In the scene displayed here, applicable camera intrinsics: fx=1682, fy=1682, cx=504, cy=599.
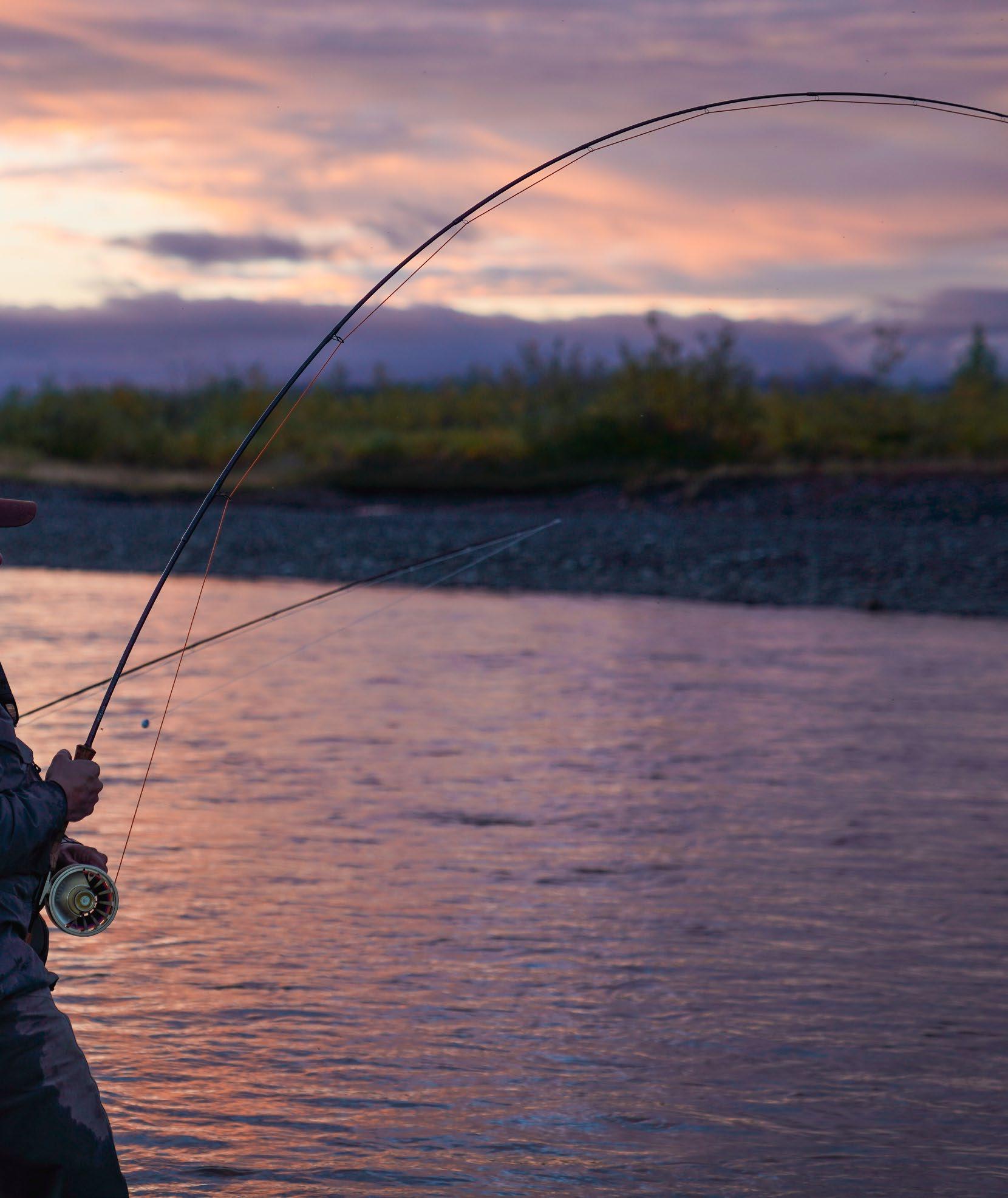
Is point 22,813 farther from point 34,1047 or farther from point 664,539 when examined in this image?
point 664,539

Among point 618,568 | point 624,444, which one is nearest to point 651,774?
point 618,568

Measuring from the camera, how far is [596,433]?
28109mm

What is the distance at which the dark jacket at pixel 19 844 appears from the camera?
2.25 m

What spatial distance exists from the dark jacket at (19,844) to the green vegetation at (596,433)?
22.8m

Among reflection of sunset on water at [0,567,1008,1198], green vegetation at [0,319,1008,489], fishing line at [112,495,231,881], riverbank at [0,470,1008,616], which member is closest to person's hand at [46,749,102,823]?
fishing line at [112,495,231,881]

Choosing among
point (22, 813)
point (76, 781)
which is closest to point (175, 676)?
point (76, 781)

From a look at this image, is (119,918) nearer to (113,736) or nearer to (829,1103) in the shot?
(829,1103)

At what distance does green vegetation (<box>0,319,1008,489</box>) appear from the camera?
87.6 ft

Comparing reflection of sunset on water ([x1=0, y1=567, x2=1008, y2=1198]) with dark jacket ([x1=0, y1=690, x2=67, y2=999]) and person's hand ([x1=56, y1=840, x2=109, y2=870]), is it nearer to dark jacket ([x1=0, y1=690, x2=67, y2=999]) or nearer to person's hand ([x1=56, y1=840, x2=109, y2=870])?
person's hand ([x1=56, y1=840, x2=109, y2=870])

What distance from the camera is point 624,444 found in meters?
27.8

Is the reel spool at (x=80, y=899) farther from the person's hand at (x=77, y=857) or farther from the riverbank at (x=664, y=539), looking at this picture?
the riverbank at (x=664, y=539)

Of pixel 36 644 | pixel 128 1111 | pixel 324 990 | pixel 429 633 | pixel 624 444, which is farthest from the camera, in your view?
pixel 624 444

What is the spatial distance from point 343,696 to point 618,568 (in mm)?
7942

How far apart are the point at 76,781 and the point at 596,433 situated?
26.0 metres
